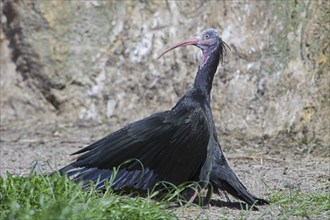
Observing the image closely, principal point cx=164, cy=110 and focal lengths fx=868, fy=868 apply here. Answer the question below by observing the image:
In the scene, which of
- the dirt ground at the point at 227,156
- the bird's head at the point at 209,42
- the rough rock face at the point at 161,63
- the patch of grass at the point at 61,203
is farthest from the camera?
the rough rock face at the point at 161,63

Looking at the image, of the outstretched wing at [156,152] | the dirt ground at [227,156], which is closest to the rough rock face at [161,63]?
the dirt ground at [227,156]

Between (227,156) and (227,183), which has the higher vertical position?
(227,183)

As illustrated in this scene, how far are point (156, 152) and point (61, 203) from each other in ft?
4.59

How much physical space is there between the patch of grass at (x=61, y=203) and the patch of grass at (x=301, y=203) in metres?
0.79

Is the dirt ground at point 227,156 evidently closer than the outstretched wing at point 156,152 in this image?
No

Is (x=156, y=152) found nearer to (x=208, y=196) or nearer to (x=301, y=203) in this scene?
(x=208, y=196)

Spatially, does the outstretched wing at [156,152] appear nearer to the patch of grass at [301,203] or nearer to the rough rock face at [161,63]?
the patch of grass at [301,203]

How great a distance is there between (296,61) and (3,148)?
303 centimetres

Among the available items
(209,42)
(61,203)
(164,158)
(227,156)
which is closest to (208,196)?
(164,158)

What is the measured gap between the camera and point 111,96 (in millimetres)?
9945

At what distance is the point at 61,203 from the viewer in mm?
4363

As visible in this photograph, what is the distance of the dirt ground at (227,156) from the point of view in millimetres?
6044

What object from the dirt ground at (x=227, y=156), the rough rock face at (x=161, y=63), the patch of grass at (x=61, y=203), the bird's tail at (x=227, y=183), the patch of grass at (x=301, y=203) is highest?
the rough rock face at (x=161, y=63)

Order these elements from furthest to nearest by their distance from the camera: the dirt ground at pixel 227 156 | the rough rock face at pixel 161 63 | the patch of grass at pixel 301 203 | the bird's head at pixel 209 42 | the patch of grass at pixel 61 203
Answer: the rough rock face at pixel 161 63 → the bird's head at pixel 209 42 → the dirt ground at pixel 227 156 → the patch of grass at pixel 301 203 → the patch of grass at pixel 61 203
